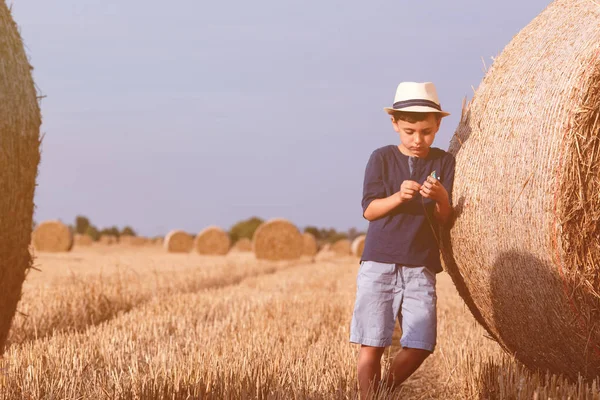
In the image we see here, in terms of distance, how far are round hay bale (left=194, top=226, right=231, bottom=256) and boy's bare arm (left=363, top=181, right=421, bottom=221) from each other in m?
25.1

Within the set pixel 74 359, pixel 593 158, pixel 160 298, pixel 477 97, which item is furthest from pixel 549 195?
pixel 160 298

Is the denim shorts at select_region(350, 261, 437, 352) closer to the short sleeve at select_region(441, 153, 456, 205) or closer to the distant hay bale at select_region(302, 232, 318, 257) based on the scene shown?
the short sleeve at select_region(441, 153, 456, 205)

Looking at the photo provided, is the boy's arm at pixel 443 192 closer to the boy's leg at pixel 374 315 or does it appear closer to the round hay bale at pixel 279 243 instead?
the boy's leg at pixel 374 315

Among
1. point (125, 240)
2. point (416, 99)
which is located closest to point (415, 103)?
point (416, 99)

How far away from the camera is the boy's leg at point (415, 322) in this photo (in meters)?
4.25

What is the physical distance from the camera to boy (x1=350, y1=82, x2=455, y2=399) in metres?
4.27

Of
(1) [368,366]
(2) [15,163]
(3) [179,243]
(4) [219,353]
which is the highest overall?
(2) [15,163]

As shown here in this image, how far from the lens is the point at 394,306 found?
434 cm

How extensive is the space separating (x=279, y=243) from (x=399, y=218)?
60.0 ft

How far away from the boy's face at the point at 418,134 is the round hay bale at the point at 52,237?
27320 millimetres

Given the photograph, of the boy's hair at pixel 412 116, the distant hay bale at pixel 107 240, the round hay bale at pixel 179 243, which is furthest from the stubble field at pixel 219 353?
the distant hay bale at pixel 107 240

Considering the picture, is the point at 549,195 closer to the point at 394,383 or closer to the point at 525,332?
the point at 525,332

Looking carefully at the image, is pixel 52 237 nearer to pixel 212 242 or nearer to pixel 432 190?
pixel 212 242

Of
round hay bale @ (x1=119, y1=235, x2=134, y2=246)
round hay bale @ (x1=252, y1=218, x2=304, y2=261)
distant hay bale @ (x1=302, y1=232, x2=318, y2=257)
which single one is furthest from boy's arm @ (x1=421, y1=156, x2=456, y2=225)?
round hay bale @ (x1=119, y1=235, x2=134, y2=246)
